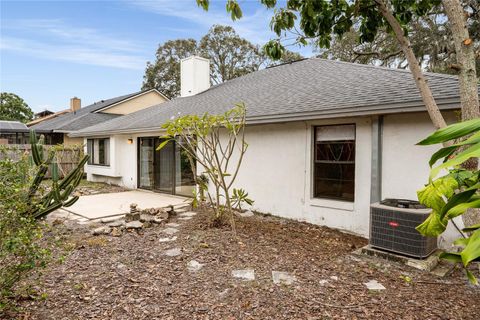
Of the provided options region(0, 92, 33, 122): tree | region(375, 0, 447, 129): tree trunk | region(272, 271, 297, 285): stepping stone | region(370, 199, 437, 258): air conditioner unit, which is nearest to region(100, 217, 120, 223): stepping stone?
region(272, 271, 297, 285): stepping stone

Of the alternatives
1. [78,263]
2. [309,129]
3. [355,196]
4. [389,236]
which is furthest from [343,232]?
[78,263]

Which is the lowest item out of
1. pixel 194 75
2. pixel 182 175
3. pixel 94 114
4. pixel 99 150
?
pixel 182 175

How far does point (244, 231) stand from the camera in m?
5.89

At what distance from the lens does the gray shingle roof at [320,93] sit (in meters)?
5.56

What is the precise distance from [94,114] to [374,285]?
878 inches

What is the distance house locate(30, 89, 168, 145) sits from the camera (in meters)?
19.8

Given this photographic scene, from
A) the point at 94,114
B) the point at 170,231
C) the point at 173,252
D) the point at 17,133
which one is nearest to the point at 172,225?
the point at 170,231

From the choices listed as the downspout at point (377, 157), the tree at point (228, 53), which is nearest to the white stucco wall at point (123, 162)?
the downspout at point (377, 157)

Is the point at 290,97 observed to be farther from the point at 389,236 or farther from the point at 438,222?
the point at 438,222

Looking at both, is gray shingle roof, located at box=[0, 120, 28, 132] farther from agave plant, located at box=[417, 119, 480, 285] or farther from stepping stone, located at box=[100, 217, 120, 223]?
agave plant, located at box=[417, 119, 480, 285]

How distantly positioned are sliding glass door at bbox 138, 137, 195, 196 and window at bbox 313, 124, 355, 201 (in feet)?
15.5

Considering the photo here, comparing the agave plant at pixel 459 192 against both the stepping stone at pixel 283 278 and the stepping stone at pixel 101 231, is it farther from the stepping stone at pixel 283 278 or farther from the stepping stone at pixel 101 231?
the stepping stone at pixel 101 231

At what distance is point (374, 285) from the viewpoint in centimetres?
379

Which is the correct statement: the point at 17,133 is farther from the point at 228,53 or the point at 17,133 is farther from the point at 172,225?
the point at 172,225
